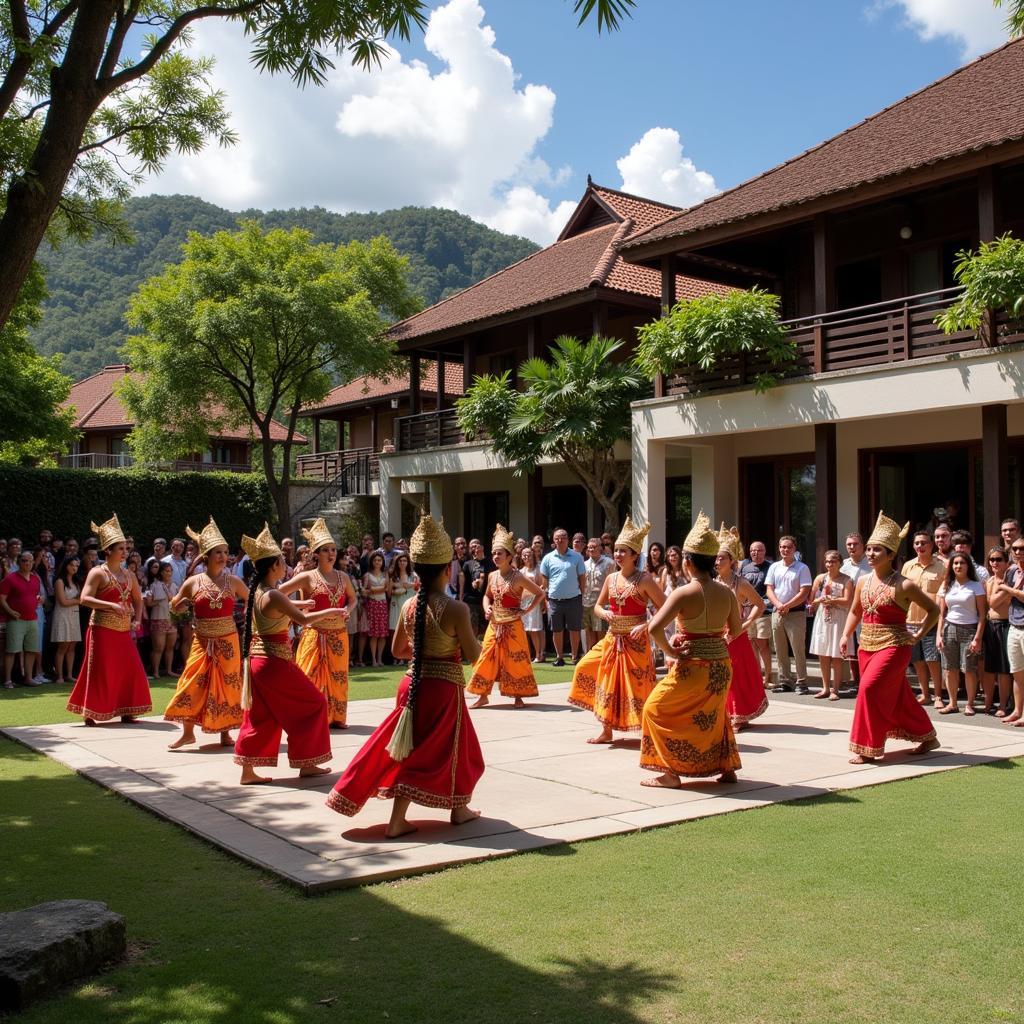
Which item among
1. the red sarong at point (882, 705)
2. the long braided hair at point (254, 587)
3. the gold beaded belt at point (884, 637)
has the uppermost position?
the long braided hair at point (254, 587)

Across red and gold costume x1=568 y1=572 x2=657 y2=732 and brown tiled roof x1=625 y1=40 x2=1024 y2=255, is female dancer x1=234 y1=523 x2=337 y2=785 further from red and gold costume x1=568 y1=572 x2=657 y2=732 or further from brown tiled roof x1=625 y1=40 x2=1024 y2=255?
brown tiled roof x1=625 y1=40 x2=1024 y2=255

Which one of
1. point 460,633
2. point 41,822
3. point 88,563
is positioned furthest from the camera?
point 88,563

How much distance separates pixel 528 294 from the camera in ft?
78.1

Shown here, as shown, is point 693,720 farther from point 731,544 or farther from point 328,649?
point 328,649

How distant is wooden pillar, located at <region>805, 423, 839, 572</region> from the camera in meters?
15.6

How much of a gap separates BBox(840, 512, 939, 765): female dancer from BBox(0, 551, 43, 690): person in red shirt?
11324 millimetres

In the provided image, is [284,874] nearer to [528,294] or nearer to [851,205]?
[851,205]

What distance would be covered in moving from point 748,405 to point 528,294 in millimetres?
8520

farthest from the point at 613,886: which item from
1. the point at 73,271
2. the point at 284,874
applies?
the point at 73,271

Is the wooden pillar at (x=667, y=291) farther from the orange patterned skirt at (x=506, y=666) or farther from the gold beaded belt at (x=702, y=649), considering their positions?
the gold beaded belt at (x=702, y=649)

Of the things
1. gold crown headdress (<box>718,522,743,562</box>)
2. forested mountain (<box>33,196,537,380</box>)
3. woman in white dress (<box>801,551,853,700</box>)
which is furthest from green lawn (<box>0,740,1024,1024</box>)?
forested mountain (<box>33,196,537,380</box>)

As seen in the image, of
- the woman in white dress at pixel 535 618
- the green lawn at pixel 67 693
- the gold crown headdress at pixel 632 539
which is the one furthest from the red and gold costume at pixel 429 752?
the woman in white dress at pixel 535 618

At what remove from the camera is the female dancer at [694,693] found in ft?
25.1

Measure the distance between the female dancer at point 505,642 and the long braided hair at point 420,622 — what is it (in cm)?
537
